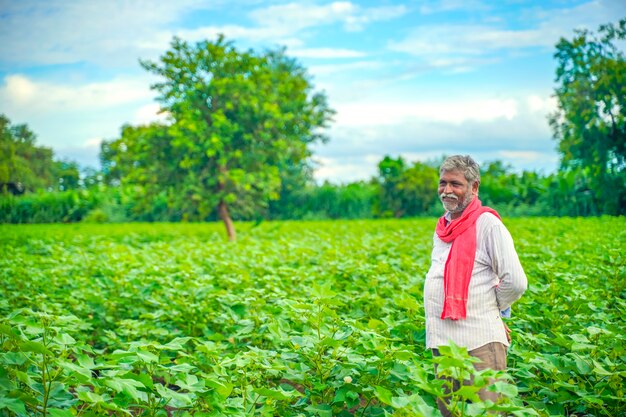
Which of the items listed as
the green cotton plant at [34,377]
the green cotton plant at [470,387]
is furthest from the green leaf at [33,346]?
the green cotton plant at [470,387]

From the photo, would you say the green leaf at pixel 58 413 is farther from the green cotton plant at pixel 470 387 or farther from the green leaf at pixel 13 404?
the green cotton plant at pixel 470 387

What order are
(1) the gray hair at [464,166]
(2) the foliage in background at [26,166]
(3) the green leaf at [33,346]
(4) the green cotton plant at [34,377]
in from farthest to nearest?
(2) the foliage in background at [26,166], (1) the gray hair at [464,166], (3) the green leaf at [33,346], (4) the green cotton plant at [34,377]

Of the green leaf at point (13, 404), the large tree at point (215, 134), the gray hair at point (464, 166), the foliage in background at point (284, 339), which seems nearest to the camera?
the green leaf at point (13, 404)

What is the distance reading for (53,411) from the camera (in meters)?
2.31

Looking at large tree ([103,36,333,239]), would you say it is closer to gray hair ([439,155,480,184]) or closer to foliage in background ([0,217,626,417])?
foliage in background ([0,217,626,417])

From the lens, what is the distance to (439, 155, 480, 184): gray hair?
314 centimetres

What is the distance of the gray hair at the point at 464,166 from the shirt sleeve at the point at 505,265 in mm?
273

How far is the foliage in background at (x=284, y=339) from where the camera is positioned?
260cm

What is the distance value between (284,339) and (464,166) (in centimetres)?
132

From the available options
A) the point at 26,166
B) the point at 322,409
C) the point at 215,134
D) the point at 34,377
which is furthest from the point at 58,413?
the point at 26,166

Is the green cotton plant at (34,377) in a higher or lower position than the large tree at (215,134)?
lower

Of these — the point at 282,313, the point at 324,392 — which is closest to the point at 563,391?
the point at 324,392

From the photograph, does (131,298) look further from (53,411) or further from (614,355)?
(614,355)

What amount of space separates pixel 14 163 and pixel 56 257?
17055 mm
